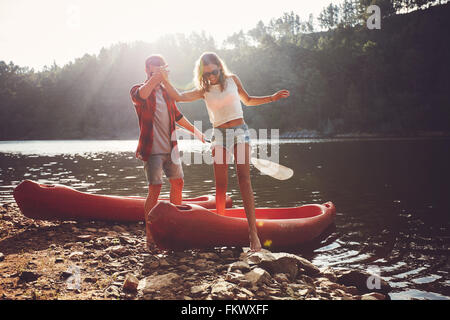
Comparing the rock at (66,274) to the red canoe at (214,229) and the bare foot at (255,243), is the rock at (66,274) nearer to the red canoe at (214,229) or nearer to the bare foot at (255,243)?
the red canoe at (214,229)

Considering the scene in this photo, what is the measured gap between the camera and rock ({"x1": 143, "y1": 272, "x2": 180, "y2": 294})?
10.5 feet

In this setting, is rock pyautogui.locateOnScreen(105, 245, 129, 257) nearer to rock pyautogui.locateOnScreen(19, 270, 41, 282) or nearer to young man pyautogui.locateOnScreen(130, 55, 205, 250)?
young man pyautogui.locateOnScreen(130, 55, 205, 250)

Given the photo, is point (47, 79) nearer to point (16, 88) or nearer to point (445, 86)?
point (16, 88)

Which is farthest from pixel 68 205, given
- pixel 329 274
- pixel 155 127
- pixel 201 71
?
pixel 329 274

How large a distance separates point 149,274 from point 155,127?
5.56 feet

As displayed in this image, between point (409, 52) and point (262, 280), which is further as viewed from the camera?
point (409, 52)

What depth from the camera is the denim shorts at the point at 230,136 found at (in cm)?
Answer: 405

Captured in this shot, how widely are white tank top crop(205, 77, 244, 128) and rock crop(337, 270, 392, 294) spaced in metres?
2.27

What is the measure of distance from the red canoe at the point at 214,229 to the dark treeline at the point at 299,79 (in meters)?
64.7

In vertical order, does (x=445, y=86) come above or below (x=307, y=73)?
below

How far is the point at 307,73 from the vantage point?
85.4 metres

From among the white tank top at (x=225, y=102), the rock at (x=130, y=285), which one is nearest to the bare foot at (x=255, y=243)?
the white tank top at (x=225, y=102)

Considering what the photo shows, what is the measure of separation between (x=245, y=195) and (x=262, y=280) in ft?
3.63
